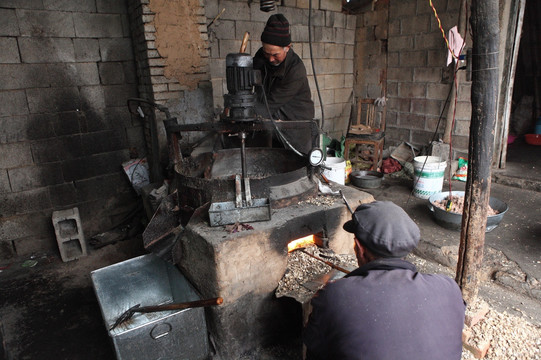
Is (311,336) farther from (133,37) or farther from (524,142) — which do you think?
(524,142)

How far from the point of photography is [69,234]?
4285mm

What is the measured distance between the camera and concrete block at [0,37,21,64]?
3820mm

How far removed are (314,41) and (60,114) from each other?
166 inches

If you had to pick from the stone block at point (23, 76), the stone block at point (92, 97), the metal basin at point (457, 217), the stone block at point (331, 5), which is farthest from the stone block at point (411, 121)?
the stone block at point (23, 76)

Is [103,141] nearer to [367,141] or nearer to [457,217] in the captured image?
[367,141]

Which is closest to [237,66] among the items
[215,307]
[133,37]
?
[215,307]

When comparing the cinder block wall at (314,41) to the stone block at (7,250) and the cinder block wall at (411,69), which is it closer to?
the cinder block wall at (411,69)

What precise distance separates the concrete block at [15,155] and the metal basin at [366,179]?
14.4 feet

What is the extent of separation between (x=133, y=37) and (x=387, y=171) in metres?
4.43

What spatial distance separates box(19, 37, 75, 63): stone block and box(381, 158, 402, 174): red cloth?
492 cm

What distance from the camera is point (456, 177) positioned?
579 cm

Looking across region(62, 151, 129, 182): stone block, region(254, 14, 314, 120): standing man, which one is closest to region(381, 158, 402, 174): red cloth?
region(254, 14, 314, 120): standing man

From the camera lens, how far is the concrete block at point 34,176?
163 inches

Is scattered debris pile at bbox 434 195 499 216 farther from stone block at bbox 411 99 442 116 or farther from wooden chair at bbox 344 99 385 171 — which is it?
stone block at bbox 411 99 442 116
